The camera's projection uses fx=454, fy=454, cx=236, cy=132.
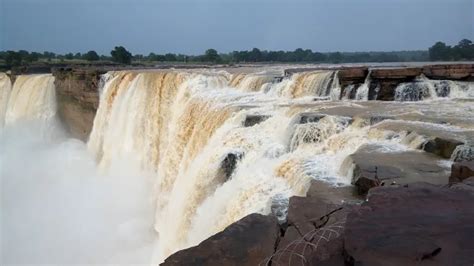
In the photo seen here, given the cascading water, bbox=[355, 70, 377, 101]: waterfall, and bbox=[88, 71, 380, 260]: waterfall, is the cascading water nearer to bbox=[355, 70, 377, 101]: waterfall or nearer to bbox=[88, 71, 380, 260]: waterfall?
bbox=[355, 70, 377, 101]: waterfall

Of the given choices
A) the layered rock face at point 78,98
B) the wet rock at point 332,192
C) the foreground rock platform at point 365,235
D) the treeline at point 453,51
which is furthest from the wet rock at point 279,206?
the treeline at point 453,51

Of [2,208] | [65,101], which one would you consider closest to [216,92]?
[2,208]

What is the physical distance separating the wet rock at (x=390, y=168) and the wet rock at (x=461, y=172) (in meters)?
0.34

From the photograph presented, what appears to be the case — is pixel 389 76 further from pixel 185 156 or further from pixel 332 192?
pixel 332 192

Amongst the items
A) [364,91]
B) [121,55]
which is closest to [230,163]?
[364,91]

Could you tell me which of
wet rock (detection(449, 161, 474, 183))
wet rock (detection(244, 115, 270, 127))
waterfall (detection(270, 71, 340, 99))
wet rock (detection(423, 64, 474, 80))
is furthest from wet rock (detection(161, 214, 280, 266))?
wet rock (detection(423, 64, 474, 80))

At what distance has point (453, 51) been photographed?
35.5 metres

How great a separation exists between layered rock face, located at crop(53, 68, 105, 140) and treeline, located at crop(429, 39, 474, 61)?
26905 millimetres

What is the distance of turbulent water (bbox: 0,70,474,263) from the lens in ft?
23.3

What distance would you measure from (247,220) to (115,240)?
8.52 metres

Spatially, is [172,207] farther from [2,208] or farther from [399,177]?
[2,208]

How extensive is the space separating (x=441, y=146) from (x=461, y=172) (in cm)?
180

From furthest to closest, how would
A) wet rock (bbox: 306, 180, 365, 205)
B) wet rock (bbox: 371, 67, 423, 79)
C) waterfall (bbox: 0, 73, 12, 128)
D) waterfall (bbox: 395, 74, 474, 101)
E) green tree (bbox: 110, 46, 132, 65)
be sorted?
green tree (bbox: 110, 46, 132, 65) < waterfall (bbox: 0, 73, 12, 128) < wet rock (bbox: 371, 67, 423, 79) < waterfall (bbox: 395, 74, 474, 101) < wet rock (bbox: 306, 180, 365, 205)

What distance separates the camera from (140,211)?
12469mm
